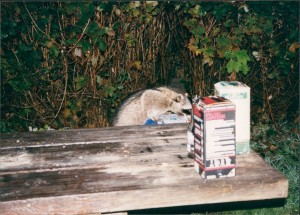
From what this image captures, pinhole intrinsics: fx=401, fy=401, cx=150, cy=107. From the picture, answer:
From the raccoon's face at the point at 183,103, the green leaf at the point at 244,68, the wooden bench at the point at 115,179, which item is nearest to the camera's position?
the wooden bench at the point at 115,179

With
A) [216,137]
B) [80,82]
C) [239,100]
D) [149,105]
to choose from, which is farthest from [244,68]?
[216,137]

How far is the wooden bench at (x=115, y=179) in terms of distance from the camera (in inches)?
68.7

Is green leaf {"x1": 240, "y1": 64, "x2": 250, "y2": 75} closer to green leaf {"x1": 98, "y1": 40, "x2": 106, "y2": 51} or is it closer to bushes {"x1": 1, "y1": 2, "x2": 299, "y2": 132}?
bushes {"x1": 1, "y1": 2, "x2": 299, "y2": 132}

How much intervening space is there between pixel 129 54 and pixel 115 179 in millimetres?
3330

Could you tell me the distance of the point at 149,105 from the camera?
14.8ft

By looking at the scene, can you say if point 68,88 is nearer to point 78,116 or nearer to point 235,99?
point 78,116

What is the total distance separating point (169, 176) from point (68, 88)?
3397 mm

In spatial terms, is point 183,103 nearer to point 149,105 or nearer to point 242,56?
point 149,105

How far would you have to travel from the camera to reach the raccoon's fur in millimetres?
4398

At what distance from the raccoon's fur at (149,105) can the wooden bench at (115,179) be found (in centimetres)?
200

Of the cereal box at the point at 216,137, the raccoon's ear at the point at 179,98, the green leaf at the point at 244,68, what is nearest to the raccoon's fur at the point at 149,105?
the raccoon's ear at the point at 179,98

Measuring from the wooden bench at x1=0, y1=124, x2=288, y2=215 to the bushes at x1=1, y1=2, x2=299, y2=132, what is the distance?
102 inches

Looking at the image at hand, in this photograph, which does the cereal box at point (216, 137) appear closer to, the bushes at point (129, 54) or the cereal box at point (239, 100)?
the cereal box at point (239, 100)

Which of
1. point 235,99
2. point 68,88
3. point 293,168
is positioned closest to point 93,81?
point 68,88
